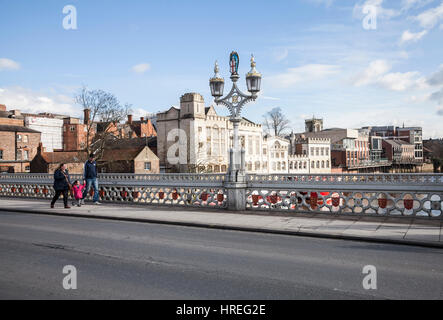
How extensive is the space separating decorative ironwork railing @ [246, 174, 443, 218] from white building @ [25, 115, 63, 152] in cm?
6862

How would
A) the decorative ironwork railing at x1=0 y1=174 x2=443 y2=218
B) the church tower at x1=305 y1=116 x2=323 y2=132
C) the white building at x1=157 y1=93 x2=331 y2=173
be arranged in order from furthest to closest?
the church tower at x1=305 y1=116 x2=323 y2=132 → the white building at x1=157 y1=93 x2=331 y2=173 → the decorative ironwork railing at x1=0 y1=174 x2=443 y2=218

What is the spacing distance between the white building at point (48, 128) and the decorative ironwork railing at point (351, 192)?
68.6 m

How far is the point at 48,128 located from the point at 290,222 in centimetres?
A: 7386

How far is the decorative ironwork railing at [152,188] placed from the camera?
15117 millimetres

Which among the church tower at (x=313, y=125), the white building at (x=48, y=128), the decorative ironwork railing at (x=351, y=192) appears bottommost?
the decorative ironwork railing at (x=351, y=192)

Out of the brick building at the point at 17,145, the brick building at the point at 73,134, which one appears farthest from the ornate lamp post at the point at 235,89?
the brick building at the point at 73,134

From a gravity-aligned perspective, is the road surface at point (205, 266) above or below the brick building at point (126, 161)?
below

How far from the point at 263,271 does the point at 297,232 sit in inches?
144

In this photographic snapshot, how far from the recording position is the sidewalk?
31.5 feet

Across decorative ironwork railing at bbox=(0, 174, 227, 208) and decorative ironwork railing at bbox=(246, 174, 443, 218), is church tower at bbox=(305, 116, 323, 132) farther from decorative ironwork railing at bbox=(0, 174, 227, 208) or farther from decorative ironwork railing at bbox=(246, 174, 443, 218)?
decorative ironwork railing at bbox=(246, 174, 443, 218)

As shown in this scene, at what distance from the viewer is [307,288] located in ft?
19.4

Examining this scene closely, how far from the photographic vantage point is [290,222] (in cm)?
1161

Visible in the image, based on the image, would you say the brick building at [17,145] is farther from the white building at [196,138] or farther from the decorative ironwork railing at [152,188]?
the decorative ironwork railing at [152,188]

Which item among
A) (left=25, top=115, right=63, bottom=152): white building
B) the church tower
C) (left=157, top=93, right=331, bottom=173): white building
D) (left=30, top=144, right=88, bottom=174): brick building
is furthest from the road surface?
the church tower
